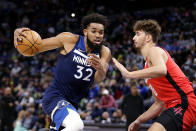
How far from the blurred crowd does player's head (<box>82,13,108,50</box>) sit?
829mm

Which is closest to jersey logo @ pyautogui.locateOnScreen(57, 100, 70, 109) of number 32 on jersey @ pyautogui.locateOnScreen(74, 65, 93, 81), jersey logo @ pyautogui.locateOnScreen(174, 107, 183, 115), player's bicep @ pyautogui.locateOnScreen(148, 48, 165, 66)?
number 32 on jersey @ pyautogui.locateOnScreen(74, 65, 93, 81)

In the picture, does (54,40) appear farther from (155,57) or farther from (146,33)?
(155,57)

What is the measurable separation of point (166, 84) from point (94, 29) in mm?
1443

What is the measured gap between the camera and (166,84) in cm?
349

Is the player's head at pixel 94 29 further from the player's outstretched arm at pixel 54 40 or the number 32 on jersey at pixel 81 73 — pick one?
the number 32 on jersey at pixel 81 73

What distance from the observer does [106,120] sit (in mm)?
9438

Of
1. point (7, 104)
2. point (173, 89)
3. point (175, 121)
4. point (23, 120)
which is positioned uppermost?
point (173, 89)

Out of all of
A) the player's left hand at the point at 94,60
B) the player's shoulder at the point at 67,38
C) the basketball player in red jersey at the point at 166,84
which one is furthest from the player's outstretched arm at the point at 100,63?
the player's shoulder at the point at 67,38

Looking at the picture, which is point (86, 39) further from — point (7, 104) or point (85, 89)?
point (7, 104)

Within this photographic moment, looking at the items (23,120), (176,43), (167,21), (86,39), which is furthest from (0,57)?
(86,39)

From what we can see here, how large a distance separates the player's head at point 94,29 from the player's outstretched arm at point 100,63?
0.50 ft

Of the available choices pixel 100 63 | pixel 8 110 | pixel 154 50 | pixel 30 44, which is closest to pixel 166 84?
pixel 154 50

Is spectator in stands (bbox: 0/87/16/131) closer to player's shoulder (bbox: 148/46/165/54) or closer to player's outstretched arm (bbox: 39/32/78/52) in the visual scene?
player's outstretched arm (bbox: 39/32/78/52)

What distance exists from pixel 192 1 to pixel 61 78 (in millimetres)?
12321
